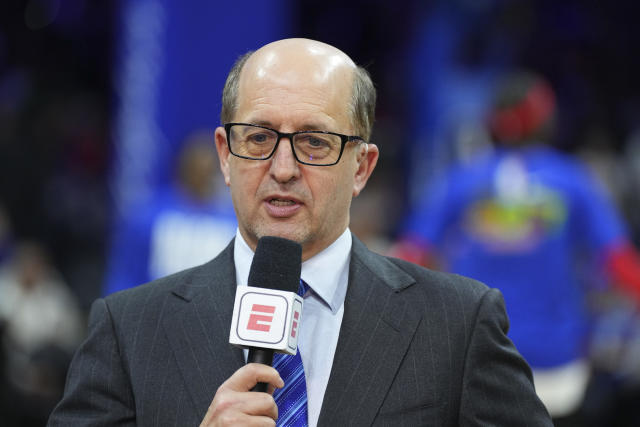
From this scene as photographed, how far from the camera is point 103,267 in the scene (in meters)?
10.6

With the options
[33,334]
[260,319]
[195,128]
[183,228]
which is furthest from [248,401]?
[33,334]

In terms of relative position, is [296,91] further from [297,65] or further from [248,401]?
[248,401]

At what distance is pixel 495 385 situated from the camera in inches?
87.6

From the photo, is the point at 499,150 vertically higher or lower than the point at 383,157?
higher

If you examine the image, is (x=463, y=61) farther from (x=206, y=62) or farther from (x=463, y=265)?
(x=463, y=265)

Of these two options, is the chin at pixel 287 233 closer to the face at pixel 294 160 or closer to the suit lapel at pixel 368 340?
the face at pixel 294 160

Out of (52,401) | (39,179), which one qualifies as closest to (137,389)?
(52,401)

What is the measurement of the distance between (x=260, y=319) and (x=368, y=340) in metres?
0.41

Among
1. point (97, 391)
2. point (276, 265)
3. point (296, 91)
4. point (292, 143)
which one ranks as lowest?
point (97, 391)

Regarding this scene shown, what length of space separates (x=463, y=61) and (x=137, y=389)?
955 cm

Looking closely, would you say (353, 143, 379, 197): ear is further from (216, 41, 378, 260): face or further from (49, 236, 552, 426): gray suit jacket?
(49, 236, 552, 426): gray suit jacket

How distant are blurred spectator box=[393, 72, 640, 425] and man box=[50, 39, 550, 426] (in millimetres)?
2420

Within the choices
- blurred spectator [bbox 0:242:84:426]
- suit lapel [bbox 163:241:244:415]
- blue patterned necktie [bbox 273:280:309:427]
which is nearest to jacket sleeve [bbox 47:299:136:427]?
suit lapel [bbox 163:241:244:415]

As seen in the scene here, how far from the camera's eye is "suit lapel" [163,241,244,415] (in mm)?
2232
